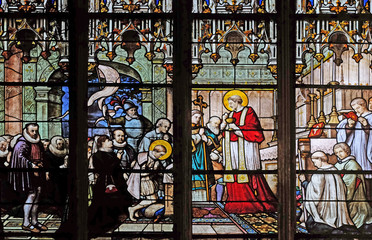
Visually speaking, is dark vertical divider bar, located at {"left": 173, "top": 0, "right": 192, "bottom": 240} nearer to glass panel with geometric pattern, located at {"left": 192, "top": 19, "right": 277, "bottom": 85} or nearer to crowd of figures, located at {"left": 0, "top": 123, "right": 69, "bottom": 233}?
glass panel with geometric pattern, located at {"left": 192, "top": 19, "right": 277, "bottom": 85}

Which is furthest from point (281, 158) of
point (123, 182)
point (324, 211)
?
point (123, 182)

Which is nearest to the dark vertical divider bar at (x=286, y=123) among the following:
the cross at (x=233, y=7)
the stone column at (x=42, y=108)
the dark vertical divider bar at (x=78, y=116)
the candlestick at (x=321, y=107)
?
the candlestick at (x=321, y=107)

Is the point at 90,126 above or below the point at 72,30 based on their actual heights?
below

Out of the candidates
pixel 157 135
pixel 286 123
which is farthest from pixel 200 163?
pixel 286 123

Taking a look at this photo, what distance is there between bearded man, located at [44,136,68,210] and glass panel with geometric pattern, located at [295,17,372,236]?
2245 mm

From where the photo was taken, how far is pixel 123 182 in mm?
4949

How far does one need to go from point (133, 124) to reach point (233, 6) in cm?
154

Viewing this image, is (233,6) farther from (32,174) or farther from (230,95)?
(32,174)

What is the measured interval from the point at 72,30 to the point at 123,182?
157 cm

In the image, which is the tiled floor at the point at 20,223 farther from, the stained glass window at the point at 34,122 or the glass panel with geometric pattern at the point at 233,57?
the glass panel with geometric pattern at the point at 233,57

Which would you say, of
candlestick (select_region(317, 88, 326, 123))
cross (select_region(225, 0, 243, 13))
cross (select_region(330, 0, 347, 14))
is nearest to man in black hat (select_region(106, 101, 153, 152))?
cross (select_region(225, 0, 243, 13))

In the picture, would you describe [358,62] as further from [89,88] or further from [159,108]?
[89,88]

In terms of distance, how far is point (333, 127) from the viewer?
199 inches

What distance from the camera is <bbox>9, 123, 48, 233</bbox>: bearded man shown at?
4.92 meters
